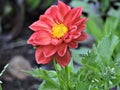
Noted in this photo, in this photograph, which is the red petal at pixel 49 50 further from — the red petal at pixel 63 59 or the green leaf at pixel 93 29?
the green leaf at pixel 93 29

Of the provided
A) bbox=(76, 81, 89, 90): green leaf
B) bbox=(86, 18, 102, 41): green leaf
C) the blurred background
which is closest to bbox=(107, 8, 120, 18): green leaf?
the blurred background

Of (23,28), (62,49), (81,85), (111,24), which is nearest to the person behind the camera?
(62,49)

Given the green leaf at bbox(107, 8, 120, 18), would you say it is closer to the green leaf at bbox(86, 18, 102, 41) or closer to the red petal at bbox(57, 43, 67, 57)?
the green leaf at bbox(86, 18, 102, 41)

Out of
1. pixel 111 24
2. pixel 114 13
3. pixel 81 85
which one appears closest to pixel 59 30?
pixel 81 85

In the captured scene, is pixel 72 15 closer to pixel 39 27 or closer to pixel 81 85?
pixel 39 27

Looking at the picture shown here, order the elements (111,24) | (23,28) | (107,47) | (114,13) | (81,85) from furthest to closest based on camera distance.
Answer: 1. (23,28)
2. (114,13)
3. (111,24)
4. (107,47)
5. (81,85)

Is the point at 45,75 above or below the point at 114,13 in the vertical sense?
above

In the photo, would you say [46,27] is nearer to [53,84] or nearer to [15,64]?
[53,84]
